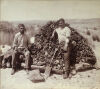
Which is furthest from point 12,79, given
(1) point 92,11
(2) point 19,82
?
(1) point 92,11

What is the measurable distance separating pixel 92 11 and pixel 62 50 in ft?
1.55

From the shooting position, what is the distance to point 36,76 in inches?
107

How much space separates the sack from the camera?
2707 millimetres

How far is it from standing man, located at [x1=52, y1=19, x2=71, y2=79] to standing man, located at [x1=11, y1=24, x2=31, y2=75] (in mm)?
291

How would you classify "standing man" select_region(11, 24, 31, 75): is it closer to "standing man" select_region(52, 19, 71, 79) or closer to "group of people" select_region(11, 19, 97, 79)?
"group of people" select_region(11, 19, 97, 79)

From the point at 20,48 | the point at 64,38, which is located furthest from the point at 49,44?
the point at 20,48

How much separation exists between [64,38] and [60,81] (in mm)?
410

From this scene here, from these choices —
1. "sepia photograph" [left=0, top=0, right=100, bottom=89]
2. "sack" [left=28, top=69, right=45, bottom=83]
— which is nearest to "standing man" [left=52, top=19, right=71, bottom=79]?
"sepia photograph" [left=0, top=0, right=100, bottom=89]

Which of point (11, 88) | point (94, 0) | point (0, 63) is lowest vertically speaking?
point (11, 88)

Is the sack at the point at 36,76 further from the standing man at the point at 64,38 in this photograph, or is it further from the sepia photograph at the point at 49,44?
the standing man at the point at 64,38

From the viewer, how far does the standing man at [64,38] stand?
2.70 metres

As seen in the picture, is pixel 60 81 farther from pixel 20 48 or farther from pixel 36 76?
pixel 20 48

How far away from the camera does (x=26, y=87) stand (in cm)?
273

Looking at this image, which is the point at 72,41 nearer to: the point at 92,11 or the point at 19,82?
the point at 92,11
